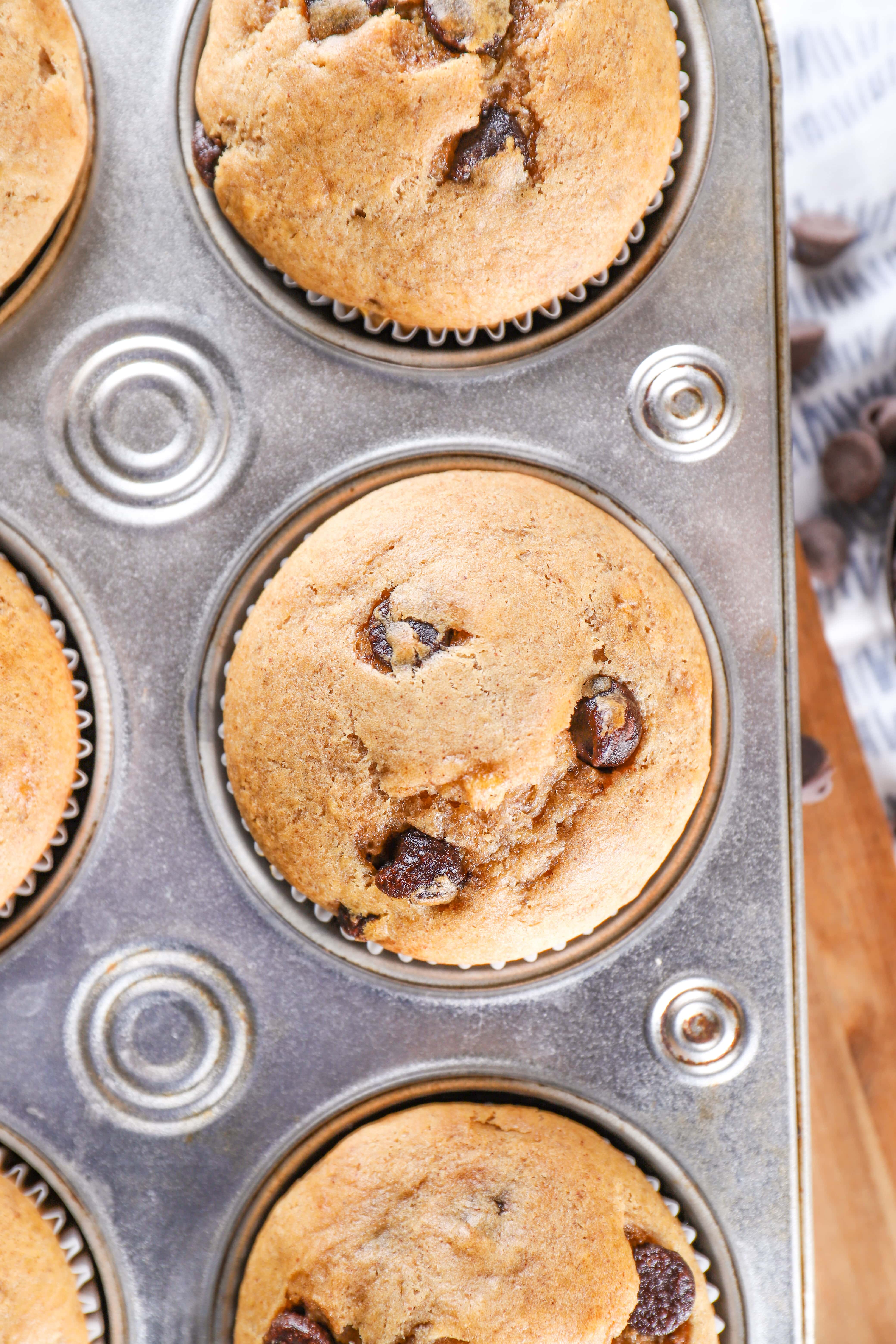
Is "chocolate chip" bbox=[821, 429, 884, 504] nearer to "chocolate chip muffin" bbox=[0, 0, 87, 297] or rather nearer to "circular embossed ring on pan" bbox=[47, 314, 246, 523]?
"circular embossed ring on pan" bbox=[47, 314, 246, 523]

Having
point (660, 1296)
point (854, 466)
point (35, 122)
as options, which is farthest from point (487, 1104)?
point (35, 122)

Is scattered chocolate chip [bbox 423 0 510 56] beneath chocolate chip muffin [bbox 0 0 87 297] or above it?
above

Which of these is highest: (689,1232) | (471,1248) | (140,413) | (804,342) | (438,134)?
(804,342)

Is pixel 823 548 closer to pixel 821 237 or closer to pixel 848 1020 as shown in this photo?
pixel 821 237

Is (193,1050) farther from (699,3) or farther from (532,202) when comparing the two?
(699,3)

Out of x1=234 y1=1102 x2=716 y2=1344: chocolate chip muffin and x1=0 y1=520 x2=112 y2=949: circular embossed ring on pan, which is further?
x1=0 y1=520 x2=112 y2=949: circular embossed ring on pan

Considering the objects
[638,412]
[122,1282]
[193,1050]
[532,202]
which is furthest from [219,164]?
[122,1282]

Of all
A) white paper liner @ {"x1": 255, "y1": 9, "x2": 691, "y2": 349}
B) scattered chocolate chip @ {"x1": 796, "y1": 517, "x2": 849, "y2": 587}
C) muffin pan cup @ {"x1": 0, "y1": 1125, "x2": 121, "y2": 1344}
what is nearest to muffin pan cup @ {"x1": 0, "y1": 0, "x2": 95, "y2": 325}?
white paper liner @ {"x1": 255, "y1": 9, "x2": 691, "y2": 349}
